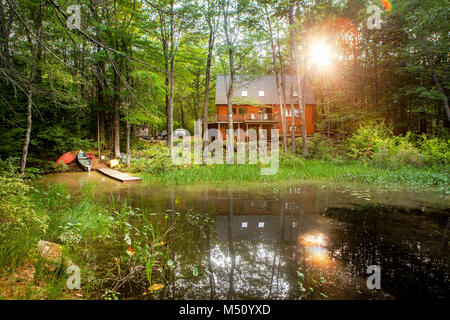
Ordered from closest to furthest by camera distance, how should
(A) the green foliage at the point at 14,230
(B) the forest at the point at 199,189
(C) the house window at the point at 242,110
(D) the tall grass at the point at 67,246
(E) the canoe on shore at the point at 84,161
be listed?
(D) the tall grass at the point at 67,246 → (A) the green foliage at the point at 14,230 → (B) the forest at the point at 199,189 → (E) the canoe on shore at the point at 84,161 → (C) the house window at the point at 242,110

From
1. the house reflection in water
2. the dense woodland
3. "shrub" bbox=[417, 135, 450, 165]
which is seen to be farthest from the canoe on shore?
"shrub" bbox=[417, 135, 450, 165]

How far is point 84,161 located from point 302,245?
40.2ft

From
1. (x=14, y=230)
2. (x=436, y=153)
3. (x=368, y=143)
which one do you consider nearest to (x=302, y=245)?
(x=14, y=230)

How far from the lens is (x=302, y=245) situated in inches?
142

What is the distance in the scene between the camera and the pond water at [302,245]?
2512 mm

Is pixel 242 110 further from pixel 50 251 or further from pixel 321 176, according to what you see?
pixel 50 251

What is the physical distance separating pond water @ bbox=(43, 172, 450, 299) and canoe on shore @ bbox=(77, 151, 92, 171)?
21.7 feet

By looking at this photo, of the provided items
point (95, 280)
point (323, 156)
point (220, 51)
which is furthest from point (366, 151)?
point (95, 280)

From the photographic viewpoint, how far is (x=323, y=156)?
14.7m

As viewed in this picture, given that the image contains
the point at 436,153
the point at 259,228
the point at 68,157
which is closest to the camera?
the point at 259,228

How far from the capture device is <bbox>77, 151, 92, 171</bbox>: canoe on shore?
12.0 metres

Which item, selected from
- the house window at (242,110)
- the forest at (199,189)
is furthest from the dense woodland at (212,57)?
the house window at (242,110)

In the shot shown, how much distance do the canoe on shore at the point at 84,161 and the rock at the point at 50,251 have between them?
10.1 meters

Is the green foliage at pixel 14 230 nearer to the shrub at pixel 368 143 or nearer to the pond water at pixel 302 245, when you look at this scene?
the pond water at pixel 302 245
